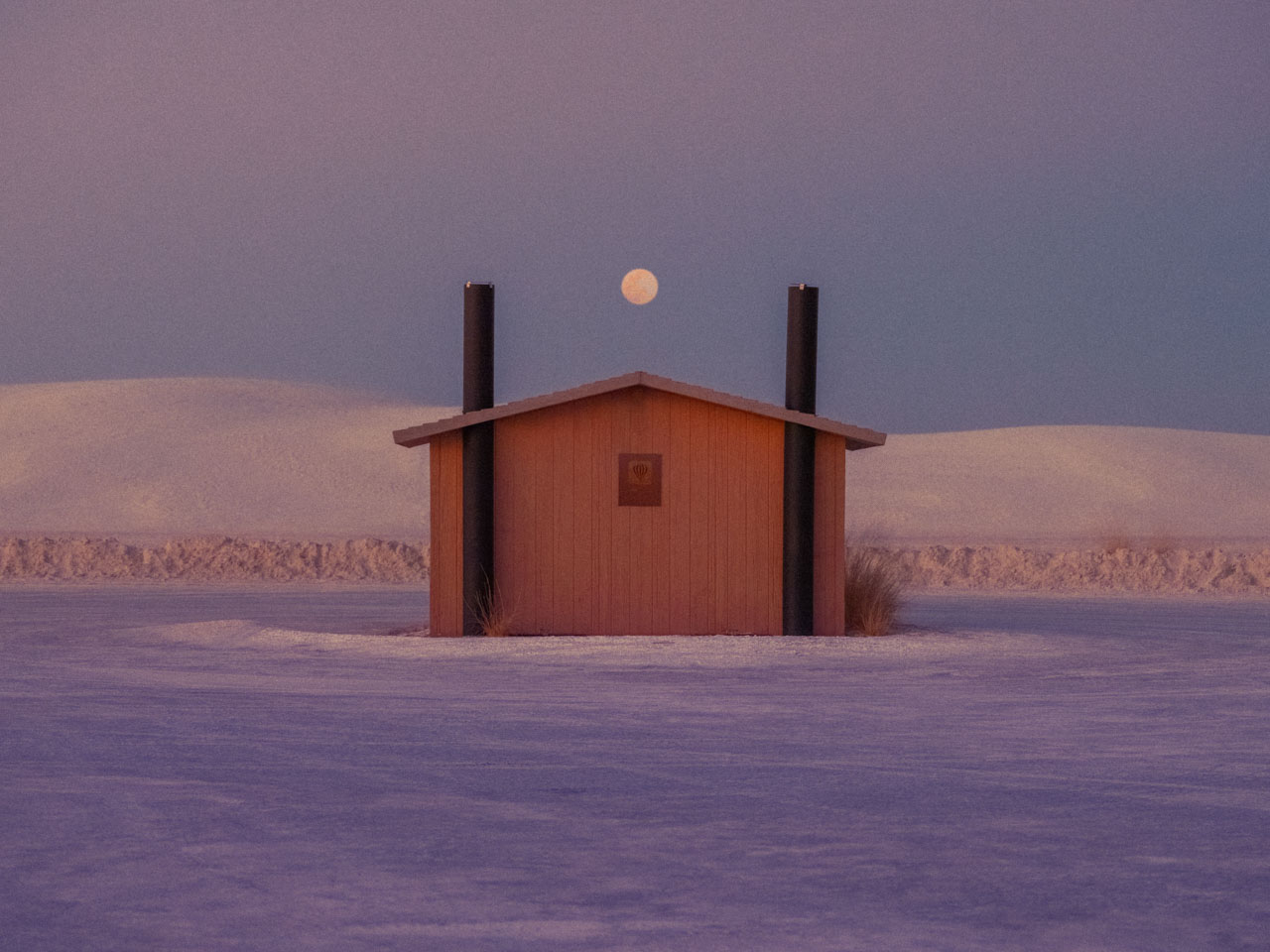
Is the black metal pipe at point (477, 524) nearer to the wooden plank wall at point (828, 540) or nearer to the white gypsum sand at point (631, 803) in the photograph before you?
the white gypsum sand at point (631, 803)

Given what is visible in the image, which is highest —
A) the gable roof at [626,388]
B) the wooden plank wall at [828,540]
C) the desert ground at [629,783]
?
the gable roof at [626,388]

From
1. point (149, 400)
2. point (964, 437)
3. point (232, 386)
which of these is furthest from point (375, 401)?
point (964, 437)

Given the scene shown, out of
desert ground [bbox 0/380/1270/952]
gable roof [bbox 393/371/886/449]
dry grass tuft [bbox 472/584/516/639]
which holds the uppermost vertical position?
gable roof [bbox 393/371/886/449]

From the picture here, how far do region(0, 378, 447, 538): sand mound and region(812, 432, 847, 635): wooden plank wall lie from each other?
4583 centimetres

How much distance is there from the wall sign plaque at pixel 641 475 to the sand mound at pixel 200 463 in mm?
45483

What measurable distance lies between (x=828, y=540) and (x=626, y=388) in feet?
10.8

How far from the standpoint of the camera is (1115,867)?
7836 millimetres

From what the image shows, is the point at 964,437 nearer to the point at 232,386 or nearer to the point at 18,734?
the point at 232,386

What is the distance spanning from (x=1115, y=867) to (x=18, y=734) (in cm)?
783

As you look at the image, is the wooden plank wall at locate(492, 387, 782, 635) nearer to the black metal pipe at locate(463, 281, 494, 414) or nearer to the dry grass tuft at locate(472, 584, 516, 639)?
the dry grass tuft at locate(472, 584, 516, 639)

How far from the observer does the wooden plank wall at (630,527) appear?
21.9 m

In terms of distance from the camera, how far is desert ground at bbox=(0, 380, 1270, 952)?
691cm

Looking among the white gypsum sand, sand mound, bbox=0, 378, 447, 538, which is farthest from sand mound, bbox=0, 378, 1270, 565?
the white gypsum sand

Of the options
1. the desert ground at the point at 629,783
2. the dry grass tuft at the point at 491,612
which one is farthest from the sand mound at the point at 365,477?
the desert ground at the point at 629,783
